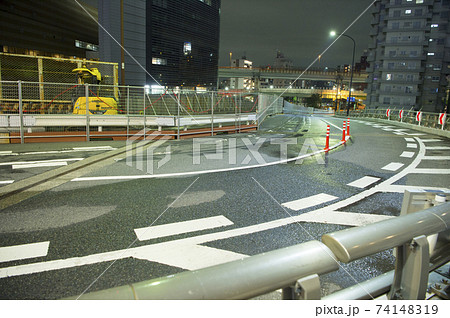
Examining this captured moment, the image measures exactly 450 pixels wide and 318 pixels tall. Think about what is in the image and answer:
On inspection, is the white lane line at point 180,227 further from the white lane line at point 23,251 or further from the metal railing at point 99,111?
the metal railing at point 99,111

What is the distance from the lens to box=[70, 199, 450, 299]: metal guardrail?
1.35 meters

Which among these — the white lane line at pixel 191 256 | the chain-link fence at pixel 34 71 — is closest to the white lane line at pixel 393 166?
the white lane line at pixel 191 256

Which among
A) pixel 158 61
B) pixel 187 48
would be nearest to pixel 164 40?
pixel 158 61

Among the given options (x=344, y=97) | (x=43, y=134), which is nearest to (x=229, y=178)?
(x=43, y=134)

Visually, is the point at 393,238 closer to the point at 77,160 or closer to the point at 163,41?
the point at 77,160

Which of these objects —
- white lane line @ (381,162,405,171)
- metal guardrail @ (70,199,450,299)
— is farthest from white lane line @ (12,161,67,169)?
white lane line @ (381,162,405,171)

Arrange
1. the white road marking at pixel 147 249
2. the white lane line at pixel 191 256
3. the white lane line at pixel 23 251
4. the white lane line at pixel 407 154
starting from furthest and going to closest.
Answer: the white lane line at pixel 407 154, the white lane line at pixel 23 251, the white lane line at pixel 191 256, the white road marking at pixel 147 249

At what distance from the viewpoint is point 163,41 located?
55.4 m

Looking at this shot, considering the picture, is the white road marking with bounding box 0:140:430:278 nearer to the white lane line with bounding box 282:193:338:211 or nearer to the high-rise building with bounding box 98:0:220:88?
the white lane line with bounding box 282:193:338:211

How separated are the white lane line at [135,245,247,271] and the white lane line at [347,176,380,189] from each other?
14.9ft

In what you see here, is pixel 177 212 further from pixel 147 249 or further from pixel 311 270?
pixel 311 270

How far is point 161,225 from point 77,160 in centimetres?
610

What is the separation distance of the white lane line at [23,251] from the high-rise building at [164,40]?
24868 mm

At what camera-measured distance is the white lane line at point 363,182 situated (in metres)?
7.31
